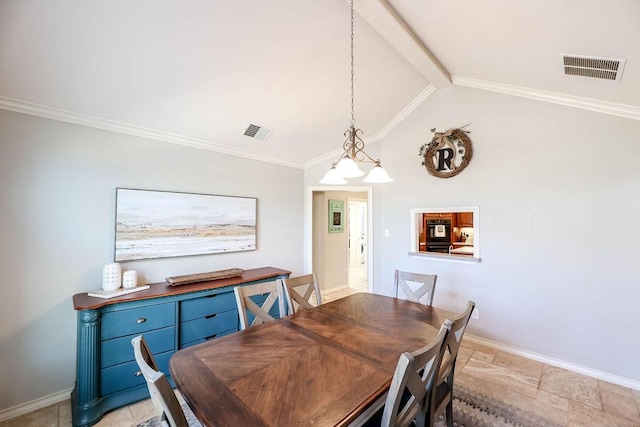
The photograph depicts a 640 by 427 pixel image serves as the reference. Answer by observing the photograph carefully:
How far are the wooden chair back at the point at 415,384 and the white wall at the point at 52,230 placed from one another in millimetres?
2589

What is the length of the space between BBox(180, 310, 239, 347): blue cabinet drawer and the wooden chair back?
197 cm

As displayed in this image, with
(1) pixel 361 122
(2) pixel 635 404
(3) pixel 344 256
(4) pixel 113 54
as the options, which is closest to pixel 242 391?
(4) pixel 113 54

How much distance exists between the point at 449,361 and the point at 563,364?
220 centimetres

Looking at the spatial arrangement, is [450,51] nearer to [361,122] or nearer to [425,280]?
[361,122]

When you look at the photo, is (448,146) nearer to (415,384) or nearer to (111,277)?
(415,384)

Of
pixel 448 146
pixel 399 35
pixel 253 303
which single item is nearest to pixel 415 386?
pixel 253 303

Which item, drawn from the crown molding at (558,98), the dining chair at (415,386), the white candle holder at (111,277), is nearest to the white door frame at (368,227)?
the crown molding at (558,98)

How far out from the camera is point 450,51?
2.64 metres

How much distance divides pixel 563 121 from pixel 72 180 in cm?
462

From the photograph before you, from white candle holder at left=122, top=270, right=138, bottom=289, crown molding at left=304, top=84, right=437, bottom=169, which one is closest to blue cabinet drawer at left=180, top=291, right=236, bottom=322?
white candle holder at left=122, top=270, right=138, bottom=289

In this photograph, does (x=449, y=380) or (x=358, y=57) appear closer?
(x=449, y=380)

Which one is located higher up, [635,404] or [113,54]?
[113,54]

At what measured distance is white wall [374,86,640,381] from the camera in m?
2.43

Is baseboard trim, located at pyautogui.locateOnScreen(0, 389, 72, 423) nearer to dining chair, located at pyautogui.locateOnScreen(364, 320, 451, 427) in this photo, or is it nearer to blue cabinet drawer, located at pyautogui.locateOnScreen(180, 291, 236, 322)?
blue cabinet drawer, located at pyautogui.locateOnScreen(180, 291, 236, 322)
